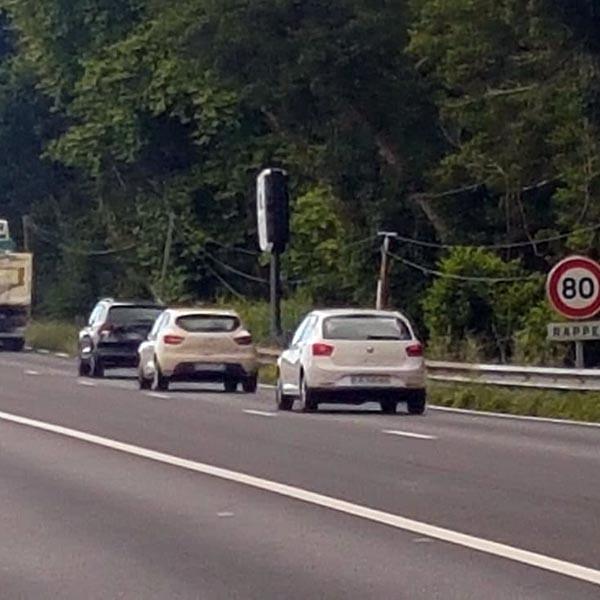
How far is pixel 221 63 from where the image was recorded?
2194 inches

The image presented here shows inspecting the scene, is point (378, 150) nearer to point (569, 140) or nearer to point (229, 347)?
point (569, 140)

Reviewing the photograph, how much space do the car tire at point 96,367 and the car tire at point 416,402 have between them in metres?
14.4

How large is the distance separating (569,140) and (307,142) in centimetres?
1282

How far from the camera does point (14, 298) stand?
63.0m

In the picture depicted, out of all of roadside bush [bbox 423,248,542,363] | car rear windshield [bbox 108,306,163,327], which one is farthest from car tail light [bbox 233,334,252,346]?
roadside bush [bbox 423,248,542,363]

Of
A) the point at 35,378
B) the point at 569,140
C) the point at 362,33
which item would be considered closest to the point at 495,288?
the point at 569,140

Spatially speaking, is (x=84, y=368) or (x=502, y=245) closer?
(x=84, y=368)

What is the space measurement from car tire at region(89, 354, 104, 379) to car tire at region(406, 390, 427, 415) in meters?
14.4

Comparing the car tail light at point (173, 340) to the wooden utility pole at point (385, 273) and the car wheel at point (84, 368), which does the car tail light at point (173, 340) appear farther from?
the wooden utility pole at point (385, 273)

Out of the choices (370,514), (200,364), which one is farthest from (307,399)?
(370,514)

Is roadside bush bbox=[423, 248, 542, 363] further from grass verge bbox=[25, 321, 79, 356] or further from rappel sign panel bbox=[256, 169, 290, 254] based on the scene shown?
grass verge bbox=[25, 321, 79, 356]

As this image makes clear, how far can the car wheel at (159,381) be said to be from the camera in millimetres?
38000

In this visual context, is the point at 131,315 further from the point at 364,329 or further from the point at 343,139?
the point at 364,329

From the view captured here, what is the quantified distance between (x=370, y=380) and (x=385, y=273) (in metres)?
21.6
